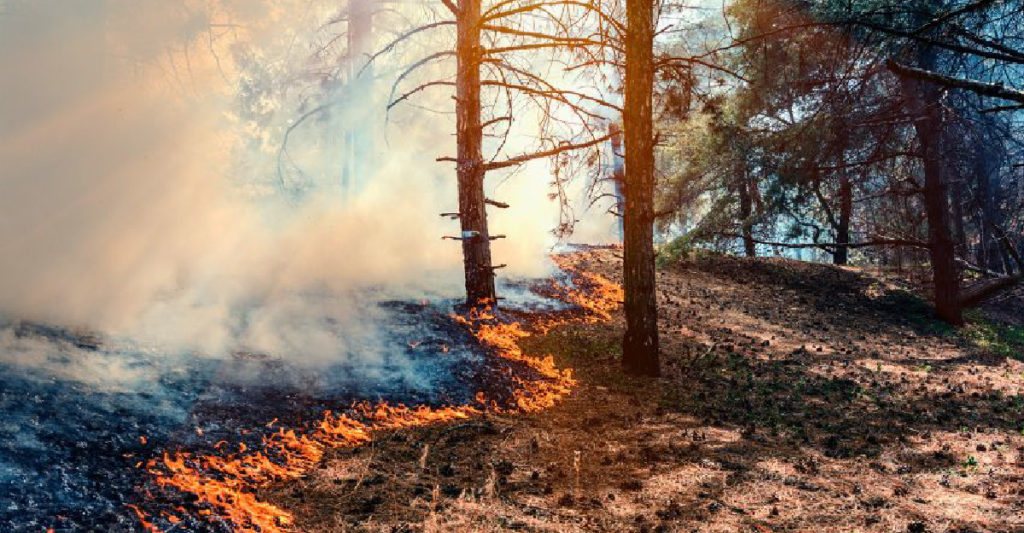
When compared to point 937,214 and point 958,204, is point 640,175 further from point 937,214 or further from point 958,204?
point 958,204

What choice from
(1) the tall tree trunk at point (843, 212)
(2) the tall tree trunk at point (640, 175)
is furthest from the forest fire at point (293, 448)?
(1) the tall tree trunk at point (843, 212)

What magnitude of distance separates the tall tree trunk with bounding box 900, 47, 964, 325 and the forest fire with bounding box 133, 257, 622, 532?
10.4 metres

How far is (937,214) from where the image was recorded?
16.5m

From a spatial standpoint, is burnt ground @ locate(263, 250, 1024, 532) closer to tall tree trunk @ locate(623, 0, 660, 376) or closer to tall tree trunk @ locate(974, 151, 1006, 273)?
tall tree trunk @ locate(623, 0, 660, 376)

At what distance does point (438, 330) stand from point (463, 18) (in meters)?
5.38

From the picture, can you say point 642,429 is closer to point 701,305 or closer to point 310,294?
point 310,294

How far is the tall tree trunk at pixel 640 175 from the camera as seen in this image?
9.69m

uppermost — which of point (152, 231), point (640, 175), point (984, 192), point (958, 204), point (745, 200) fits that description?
point (745, 200)

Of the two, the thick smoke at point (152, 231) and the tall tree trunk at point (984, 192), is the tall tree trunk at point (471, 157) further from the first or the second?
the tall tree trunk at point (984, 192)

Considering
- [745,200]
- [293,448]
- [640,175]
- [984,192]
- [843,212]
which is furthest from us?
[843,212]

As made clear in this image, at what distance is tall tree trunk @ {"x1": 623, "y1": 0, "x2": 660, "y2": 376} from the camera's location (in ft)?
31.8

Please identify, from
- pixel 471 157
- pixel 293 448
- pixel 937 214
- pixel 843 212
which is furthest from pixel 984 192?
pixel 293 448

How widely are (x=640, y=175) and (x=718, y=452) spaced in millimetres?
4113

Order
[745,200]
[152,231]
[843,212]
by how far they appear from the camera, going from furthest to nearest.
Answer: [843,212]
[745,200]
[152,231]
